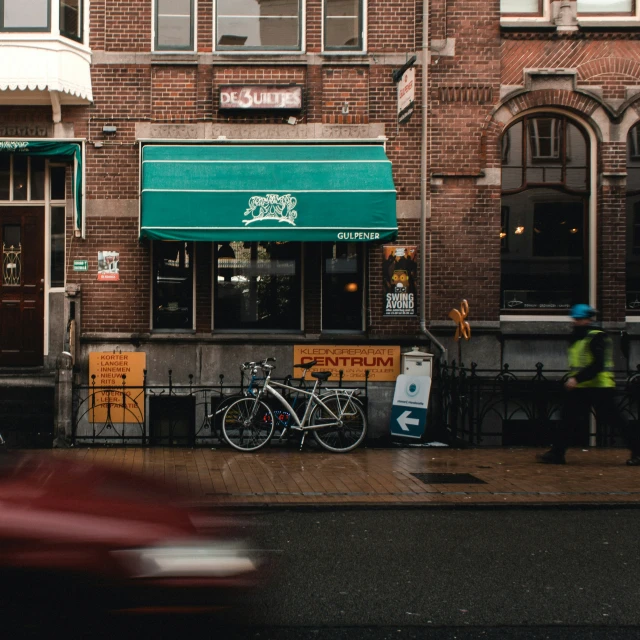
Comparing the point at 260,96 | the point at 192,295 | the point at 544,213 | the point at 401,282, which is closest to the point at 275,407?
the point at 192,295

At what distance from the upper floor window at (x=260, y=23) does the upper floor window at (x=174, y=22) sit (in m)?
0.49

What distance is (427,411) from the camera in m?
13.6

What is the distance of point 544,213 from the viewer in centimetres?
1467

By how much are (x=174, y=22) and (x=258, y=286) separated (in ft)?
14.9

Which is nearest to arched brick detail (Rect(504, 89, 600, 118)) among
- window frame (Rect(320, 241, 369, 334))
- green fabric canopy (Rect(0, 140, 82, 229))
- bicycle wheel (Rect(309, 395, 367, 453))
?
window frame (Rect(320, 241, 369, 334))

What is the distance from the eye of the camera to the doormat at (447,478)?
10.0 m

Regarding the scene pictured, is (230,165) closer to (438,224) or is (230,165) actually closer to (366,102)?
(366,102)

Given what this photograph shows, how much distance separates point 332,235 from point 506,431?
4.29 meters

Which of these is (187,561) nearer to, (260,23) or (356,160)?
(356,160)

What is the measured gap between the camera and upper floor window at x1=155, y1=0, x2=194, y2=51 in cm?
1437

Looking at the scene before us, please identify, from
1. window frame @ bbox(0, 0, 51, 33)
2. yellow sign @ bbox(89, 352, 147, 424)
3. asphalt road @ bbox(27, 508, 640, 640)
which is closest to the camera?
asphalt road @ bbox(27, 508, 640, 640)

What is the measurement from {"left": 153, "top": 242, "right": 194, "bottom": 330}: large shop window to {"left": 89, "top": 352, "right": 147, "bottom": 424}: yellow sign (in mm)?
794

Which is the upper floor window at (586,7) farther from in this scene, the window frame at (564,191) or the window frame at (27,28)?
the window frame at (27,28)

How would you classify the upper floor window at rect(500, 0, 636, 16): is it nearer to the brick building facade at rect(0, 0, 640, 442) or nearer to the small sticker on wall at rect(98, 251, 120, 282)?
the brick building facade at rect(0, 0, 640, 442)
